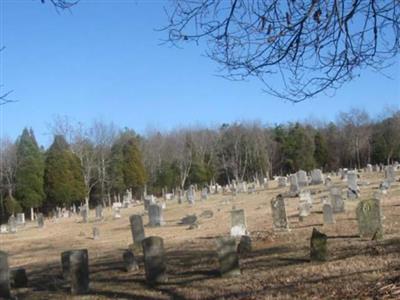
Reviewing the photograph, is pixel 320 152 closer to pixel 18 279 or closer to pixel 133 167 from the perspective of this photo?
pixel 133 167

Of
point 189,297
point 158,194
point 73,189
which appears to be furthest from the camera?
point 158,194

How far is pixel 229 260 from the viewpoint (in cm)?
1053

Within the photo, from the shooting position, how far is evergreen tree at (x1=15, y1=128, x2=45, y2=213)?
2404 inches

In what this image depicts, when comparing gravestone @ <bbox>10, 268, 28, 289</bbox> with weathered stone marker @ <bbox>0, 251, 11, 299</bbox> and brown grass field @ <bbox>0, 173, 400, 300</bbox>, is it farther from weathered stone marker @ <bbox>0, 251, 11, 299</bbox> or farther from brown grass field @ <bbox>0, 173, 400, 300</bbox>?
weathered stone marker @ <bbox>0, 251, 11, 299</bbox>

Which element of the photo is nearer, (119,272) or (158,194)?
(119,272)

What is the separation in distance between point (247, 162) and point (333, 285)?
7672 centimetres

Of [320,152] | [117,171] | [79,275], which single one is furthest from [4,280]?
[320,152]

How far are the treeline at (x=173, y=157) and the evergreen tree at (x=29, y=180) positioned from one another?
0.32ft

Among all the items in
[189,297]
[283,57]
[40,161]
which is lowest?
[189,297]

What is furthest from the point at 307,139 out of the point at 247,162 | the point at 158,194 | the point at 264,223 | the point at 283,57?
the point at 283,57

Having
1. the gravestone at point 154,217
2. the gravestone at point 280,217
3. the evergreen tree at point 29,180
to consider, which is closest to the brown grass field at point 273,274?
the gravestone at point 280,217

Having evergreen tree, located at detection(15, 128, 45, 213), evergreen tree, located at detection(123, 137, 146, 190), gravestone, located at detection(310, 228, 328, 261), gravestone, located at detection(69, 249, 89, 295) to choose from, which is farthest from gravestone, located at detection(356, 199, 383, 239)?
evergreen tree, located at detection(123, 137, 146, 190)

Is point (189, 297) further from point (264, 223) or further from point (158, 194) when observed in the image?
point (158, 194)

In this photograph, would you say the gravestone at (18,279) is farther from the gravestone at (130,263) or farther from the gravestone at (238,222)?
the gravestone at (238,222)
